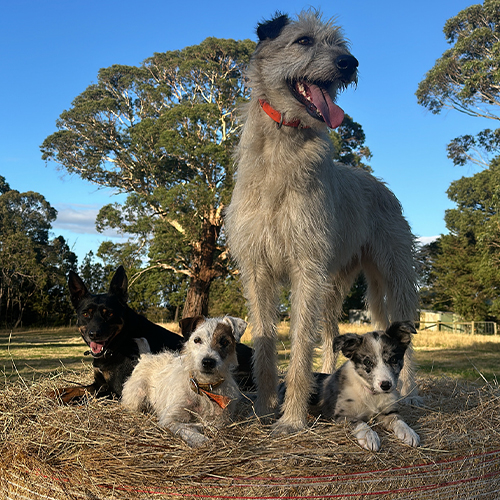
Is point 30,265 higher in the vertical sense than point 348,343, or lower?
higher

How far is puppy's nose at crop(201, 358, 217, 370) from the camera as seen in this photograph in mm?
3271

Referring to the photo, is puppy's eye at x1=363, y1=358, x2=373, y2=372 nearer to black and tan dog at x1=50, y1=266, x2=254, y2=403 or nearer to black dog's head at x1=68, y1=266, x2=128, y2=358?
black and tan dog at x1=50, y1=266, x2=254, y2=403

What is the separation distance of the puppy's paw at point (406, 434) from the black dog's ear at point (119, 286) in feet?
8.02

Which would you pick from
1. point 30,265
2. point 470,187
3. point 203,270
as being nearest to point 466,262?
point 470,187

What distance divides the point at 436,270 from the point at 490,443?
3425 centimetres

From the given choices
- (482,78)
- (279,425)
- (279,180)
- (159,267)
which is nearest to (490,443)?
(279,425)

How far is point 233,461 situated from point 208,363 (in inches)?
27.3

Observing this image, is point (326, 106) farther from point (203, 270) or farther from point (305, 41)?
point (203, 270)

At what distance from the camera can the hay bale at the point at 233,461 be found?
8.89 ft

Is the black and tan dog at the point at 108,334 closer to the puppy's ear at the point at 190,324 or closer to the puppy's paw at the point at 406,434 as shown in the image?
the puppy's ear at the point at 190,324

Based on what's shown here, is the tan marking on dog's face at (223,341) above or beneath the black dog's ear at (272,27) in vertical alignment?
beneath

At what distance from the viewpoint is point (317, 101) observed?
3348 millimetres

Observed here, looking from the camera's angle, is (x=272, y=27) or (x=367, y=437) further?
(x=272, y=27)

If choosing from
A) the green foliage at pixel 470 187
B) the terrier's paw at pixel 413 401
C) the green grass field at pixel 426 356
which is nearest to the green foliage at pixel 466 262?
the green foliage at pixel 470 187
